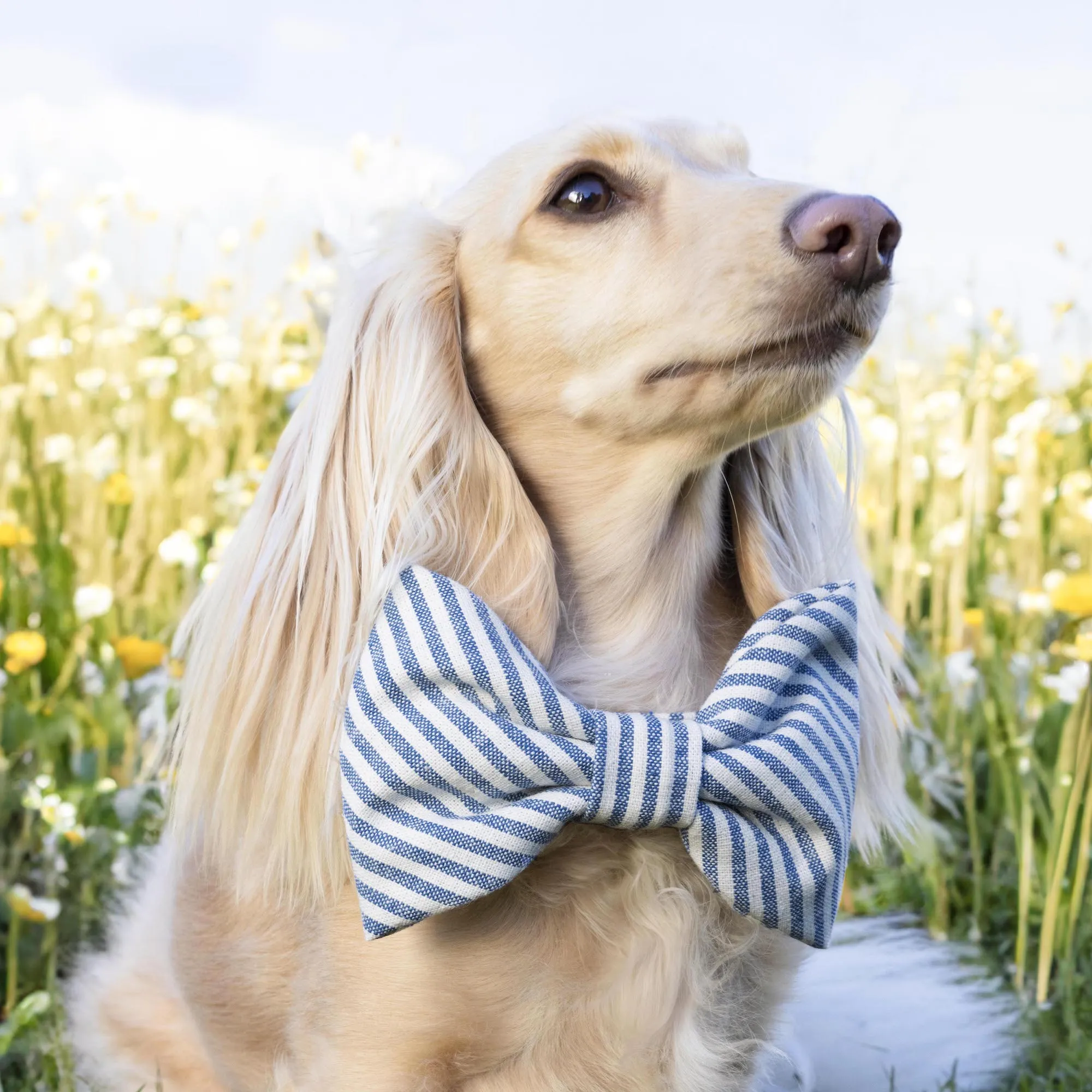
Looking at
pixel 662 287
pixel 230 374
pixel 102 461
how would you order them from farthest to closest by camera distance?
pixel 230 374 → pixel 102 461 → pixel 662 287

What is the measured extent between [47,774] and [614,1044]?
1.60m

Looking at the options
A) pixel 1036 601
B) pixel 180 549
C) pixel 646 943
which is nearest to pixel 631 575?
pixel 646 943

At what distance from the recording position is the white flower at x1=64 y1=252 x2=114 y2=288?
4.09 m

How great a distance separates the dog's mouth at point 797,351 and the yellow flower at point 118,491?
7.20 feet

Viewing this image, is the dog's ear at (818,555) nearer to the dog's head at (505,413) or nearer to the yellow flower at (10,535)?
the dog's head at (505,413)

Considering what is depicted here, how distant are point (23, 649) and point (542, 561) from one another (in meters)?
1.34

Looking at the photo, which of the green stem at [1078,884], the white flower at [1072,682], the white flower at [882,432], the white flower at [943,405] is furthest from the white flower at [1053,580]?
the white flower at [943,405]

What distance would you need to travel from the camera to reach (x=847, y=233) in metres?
1.58

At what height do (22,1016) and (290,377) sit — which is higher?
(290,377)

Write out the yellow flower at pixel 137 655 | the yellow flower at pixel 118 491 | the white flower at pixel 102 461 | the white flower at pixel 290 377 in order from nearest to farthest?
the yellow flower at pixel 137 655 → the yellow flower at pixel 118 491 → the white flower at pixel 102 461 → the white flower at pixel 290 377

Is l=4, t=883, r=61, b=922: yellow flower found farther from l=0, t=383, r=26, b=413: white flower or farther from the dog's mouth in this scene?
l=0, t=383, r=26, b=413: white flower

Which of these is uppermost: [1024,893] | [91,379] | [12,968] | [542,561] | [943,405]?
[542,561]

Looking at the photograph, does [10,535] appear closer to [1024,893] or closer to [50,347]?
[50,347]

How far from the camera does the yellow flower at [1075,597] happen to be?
8.26 ft
